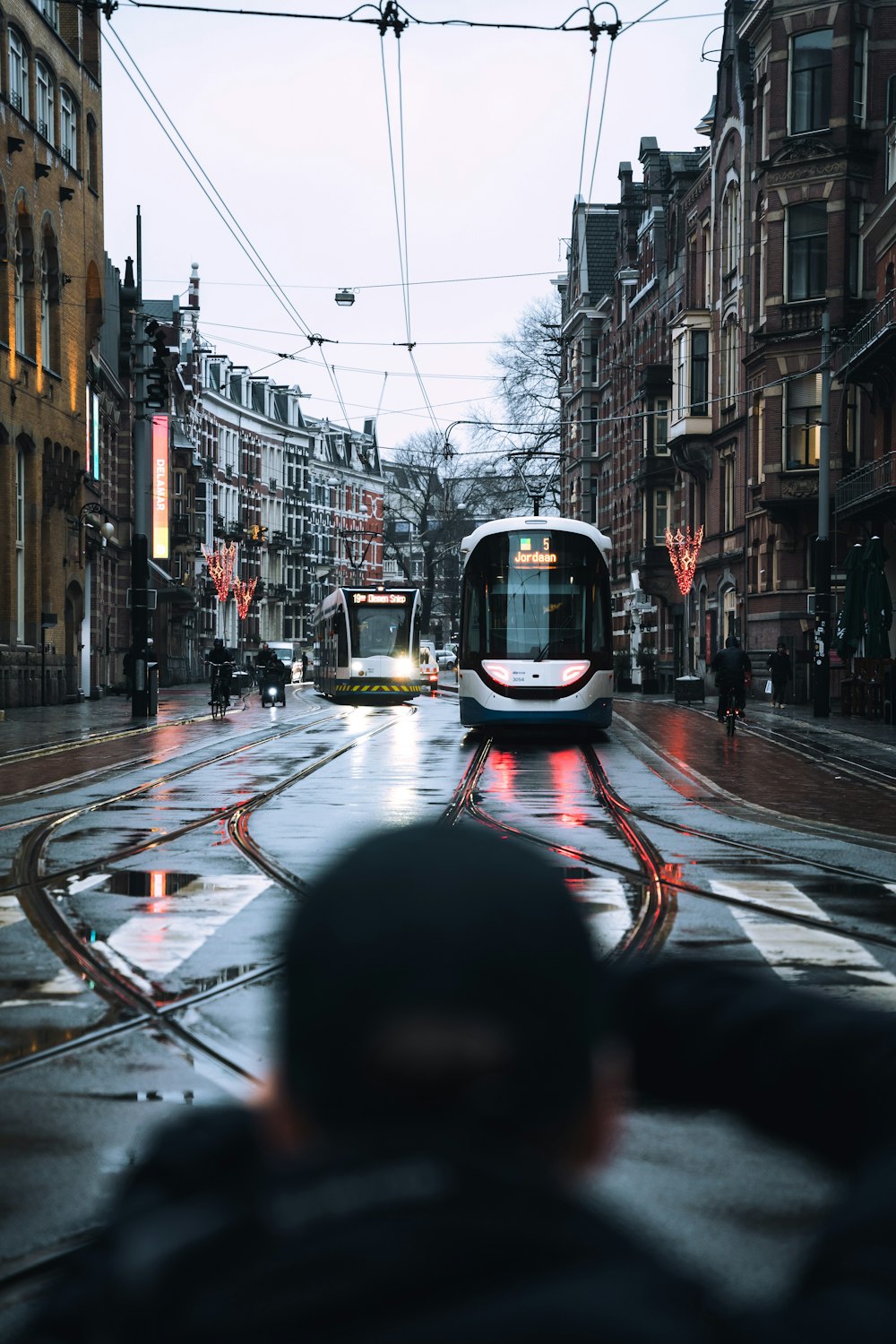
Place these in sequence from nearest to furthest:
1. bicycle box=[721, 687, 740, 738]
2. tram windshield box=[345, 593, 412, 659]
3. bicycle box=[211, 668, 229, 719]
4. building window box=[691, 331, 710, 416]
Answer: bicycle box=[721, 687, 740, 738], bicycle box=[211, 668, 229, 719], tram windshield box=[345, 593, 412, 659], building window box=[691, 331, 710, 416]

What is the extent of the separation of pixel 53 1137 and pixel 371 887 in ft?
12.1

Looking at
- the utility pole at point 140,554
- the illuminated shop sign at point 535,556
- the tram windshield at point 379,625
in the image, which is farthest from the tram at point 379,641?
the illuminated shop sign at point 535,556

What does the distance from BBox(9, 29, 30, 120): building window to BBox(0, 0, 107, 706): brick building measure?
0.04 metres

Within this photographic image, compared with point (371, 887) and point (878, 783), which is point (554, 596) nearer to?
point (878, 783)

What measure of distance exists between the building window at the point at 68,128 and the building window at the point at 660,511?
2688 cm

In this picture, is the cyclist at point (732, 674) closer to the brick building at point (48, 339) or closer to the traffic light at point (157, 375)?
the traffic light at point (157, 375)

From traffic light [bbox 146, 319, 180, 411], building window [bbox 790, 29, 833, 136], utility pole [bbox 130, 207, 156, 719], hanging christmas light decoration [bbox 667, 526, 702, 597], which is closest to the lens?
traffic light [bbox 146, 319, 180, 411]

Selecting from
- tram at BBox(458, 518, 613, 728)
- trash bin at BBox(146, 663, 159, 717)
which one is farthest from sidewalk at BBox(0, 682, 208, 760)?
tram at BBox(458, 518, 613, 728)

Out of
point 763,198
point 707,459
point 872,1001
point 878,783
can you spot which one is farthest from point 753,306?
point 872,1001

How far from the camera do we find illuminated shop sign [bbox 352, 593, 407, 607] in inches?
1676

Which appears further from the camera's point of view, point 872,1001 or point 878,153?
point 878,153

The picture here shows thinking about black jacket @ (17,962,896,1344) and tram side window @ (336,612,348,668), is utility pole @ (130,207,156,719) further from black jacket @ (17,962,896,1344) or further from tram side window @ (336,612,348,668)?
black jacket @ (17,962,896,1344)

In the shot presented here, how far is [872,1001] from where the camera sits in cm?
629

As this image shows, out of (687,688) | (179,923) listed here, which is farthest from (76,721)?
(179,923)
